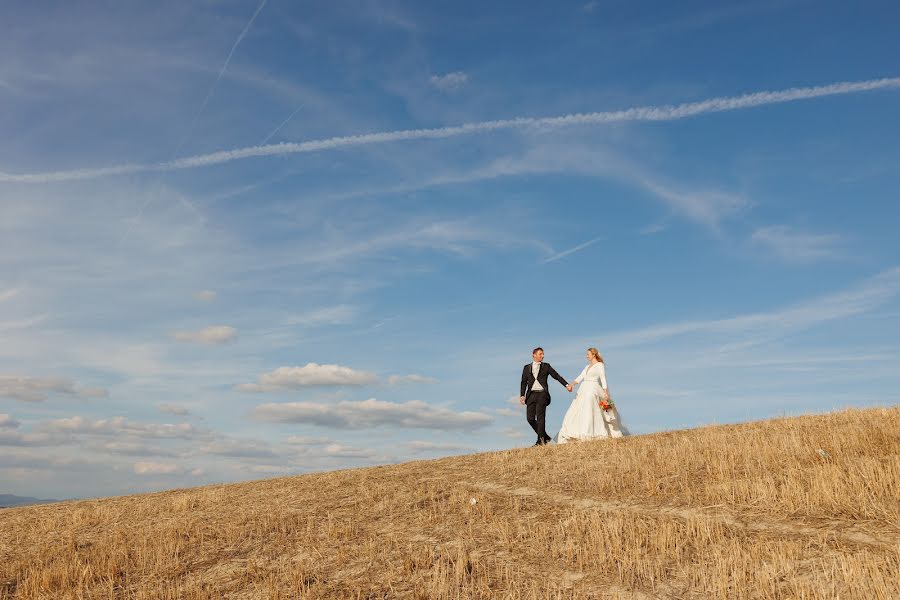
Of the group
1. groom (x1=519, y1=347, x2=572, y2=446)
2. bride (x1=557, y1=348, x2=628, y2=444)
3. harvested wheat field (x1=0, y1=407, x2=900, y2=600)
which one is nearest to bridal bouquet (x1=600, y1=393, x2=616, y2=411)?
bride (x1=557, y1=348, x2=628, y2=444)

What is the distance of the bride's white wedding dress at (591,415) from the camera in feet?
74.9

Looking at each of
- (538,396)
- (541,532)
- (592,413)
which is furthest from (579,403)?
(541,532)

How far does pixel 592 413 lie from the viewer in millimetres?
22922

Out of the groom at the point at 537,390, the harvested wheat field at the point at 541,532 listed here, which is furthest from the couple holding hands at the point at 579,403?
the harvested wheat field at the point at 541,532

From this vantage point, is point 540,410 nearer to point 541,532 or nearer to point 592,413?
point 592,413

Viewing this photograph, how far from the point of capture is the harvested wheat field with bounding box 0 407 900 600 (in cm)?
998

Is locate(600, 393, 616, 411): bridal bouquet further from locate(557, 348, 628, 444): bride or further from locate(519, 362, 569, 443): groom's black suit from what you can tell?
locate(519, 362, 569, 443): groom's black suit

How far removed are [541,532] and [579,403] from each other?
1138cm

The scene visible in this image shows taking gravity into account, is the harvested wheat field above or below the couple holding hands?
below

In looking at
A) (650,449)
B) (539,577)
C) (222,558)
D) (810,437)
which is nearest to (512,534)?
(539,577)

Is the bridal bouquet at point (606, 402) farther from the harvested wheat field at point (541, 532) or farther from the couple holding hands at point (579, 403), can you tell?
the harvested wheat field at point (541, 532)

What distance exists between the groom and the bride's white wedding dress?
2.75 feet

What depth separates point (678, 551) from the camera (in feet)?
35.0

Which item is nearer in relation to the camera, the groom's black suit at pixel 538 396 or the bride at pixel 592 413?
the bride at pixel 592 413
